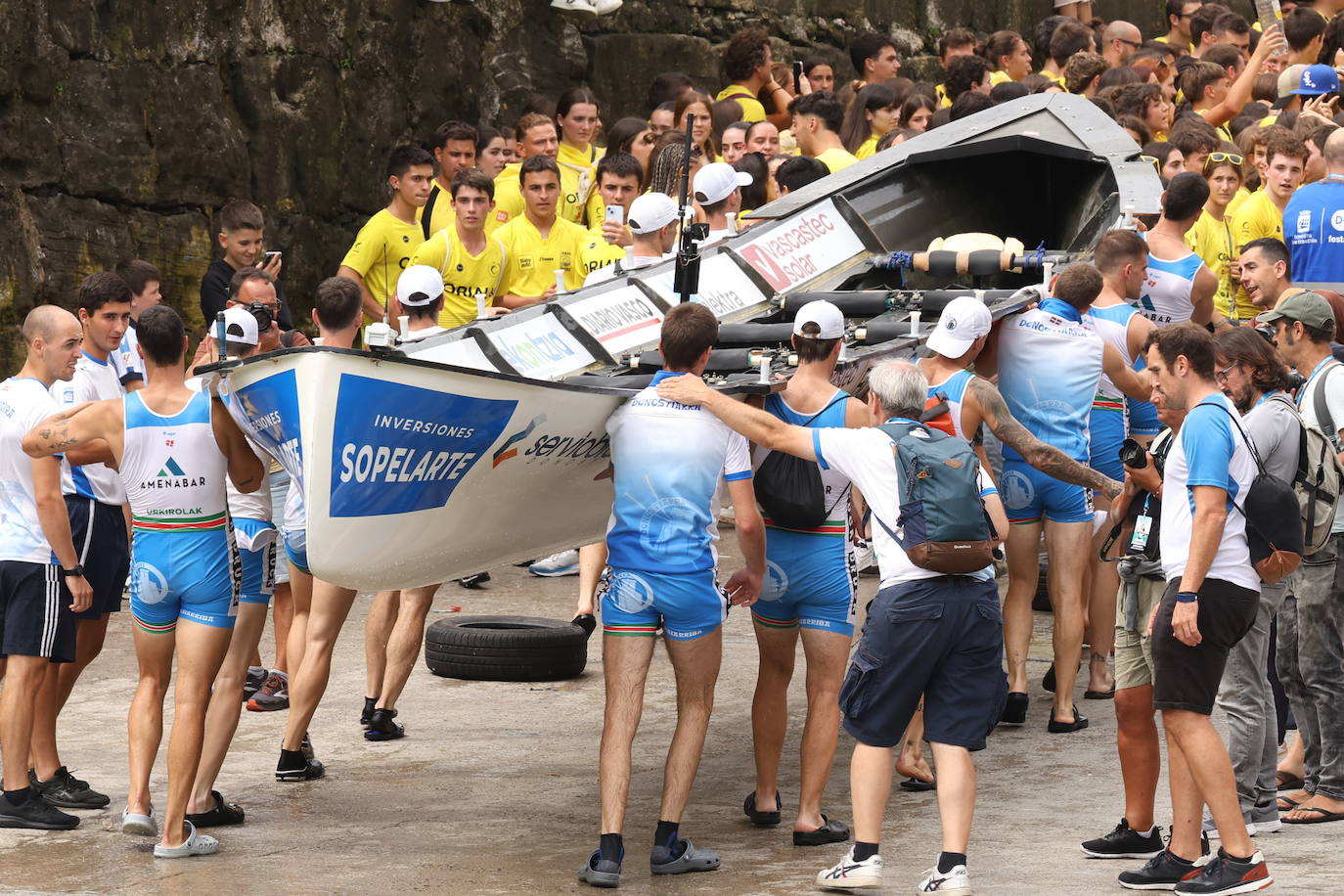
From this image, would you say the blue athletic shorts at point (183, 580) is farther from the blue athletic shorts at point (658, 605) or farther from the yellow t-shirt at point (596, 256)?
the yellow t-shirt at point (596, 256)

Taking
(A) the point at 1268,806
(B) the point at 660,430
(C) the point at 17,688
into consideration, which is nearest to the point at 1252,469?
(A) the point at 1268,806

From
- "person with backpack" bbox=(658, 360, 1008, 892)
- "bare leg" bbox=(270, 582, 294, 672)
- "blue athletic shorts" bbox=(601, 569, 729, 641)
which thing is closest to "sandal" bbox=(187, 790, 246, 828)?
"blue athletic shorts" bbox=(601, 569, 729, 641)

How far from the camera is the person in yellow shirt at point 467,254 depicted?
9.78 meters

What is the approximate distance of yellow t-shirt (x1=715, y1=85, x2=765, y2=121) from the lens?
13188mm

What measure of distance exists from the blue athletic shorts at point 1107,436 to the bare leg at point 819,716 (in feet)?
7.77

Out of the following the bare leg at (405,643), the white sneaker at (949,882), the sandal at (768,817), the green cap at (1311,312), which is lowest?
the sandal at (768,817)

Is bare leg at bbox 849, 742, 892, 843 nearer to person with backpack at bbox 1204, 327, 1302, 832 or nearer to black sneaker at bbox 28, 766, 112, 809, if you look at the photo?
person with backpack at bbox 1204, 327, 1302, 832

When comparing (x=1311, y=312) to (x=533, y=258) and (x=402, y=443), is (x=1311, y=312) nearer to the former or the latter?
(x=402, y=443)

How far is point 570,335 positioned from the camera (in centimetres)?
841

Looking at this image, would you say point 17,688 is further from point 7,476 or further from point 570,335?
point 570,335

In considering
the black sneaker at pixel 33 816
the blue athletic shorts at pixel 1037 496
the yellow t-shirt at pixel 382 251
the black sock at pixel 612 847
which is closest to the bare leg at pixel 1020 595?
the blue athletic shorts at pixel 1037 496

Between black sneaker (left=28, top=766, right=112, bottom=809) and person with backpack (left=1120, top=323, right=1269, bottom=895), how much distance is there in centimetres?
392

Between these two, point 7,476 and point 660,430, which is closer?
point 660,430

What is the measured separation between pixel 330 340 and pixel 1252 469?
3.66 m
